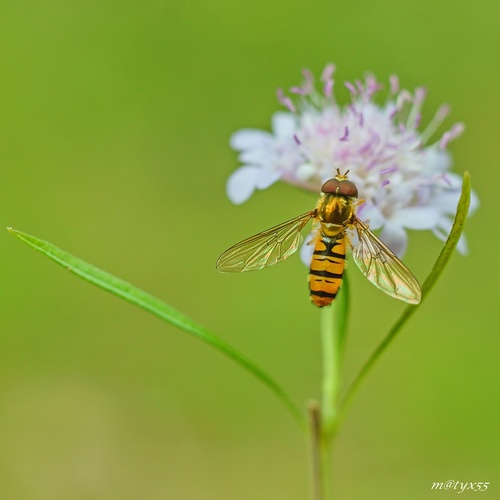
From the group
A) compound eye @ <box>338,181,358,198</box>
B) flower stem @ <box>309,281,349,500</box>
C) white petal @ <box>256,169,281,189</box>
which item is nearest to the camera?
flower stem @ <box>309,281,349,500</box>

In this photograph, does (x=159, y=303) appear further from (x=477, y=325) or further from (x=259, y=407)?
(x=477, y=325)

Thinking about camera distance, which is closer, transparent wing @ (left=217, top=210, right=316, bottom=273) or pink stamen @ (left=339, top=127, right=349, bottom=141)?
transparent wing @ (left=217, top=210, right=316, bottom=273)

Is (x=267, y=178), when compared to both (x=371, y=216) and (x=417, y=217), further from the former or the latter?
(x=417, y=217)

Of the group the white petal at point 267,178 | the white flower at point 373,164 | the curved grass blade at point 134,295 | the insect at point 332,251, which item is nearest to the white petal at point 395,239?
the white flower at point 373,164

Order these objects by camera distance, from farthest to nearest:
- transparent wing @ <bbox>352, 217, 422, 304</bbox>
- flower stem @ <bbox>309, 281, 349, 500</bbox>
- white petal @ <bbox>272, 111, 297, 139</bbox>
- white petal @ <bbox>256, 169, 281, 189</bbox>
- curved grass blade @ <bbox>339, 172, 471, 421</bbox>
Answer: white petal @ <bbox>272, 111, 297, 139</bbox>
white petal @ <bbox>256, 169, 281, 189</bbox>
flower stem @ <bbox>309, 281, 349, 500</bbox>
transparent wing @ <bbox>352, 217, 422, 304</bbox>
curved grass blade @ <bbox>339, 172, 471, 421</bbox>

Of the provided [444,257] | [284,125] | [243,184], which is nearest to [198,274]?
[284,125]

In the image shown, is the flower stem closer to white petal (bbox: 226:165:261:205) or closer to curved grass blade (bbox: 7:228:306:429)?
curved grass blade (bbox: 7:228:306:429)

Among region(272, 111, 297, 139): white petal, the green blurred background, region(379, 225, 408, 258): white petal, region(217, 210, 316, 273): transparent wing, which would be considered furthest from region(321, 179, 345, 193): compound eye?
the green blurred background
